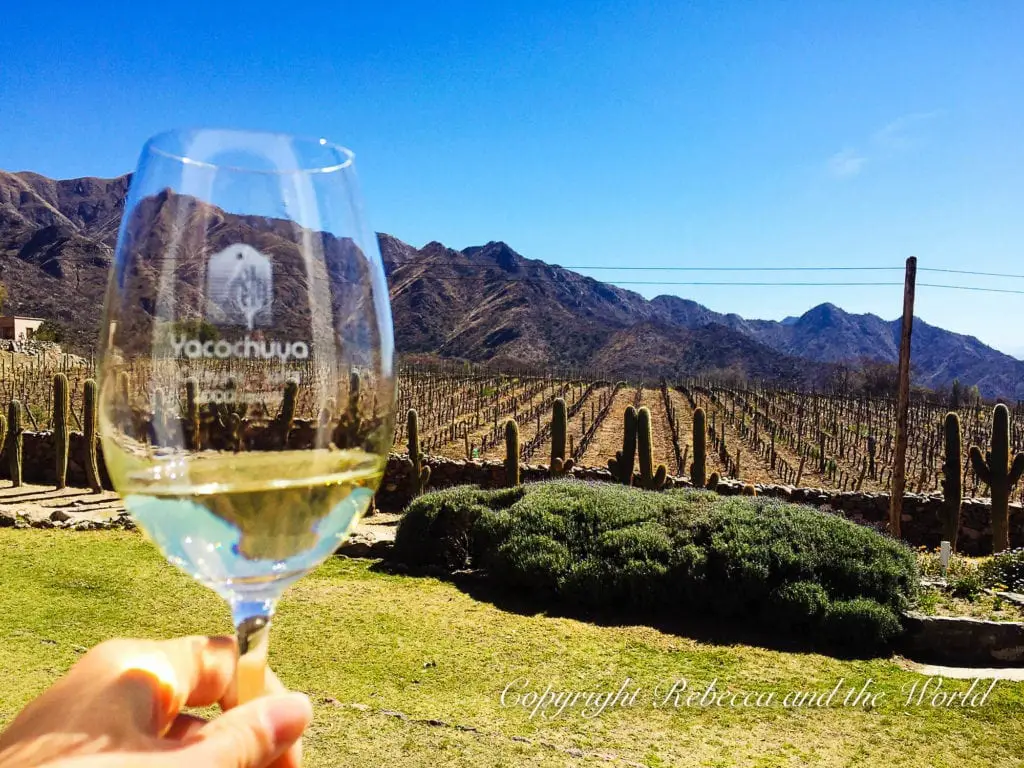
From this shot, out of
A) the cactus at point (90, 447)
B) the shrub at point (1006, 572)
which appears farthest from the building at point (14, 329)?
the shrub at point (1006, 572)

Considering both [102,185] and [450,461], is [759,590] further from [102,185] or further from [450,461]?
[102,185]

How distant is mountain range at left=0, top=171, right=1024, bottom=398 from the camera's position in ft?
288

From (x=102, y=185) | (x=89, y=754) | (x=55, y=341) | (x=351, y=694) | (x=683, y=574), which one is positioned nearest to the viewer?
(x=89, y=754)

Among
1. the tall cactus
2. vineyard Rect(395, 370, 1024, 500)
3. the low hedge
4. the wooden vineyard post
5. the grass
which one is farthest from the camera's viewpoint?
vineyard Rect(395, 370, 1024, 500)

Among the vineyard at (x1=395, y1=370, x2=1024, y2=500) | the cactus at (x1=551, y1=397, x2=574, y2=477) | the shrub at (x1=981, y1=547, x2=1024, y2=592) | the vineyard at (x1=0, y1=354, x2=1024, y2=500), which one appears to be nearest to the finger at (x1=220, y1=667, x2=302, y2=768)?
the shrub at (x1=981, y1=547, x2=1024, y2=592)

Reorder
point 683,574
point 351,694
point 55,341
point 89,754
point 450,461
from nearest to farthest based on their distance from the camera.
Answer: point 89,754, point 351,694, point 683,574, point 450,461, point 55,341

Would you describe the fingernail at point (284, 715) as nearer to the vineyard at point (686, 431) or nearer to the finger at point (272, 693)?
the finger at point (272, 693)

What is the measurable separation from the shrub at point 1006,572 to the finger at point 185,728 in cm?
1085

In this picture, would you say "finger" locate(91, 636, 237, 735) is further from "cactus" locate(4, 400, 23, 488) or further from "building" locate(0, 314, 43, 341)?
"building" locate(0, 314, 43, 341)

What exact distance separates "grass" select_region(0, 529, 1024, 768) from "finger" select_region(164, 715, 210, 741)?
4.20 metres

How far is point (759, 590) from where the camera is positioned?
7562mm

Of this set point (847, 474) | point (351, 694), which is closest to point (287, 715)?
point (351, 694)

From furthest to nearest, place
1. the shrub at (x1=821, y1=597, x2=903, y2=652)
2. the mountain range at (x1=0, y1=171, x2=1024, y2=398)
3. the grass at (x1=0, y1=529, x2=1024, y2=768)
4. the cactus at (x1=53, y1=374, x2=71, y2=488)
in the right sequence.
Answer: the mountain range at (x1=0, y1=171, x2=1024, y2=398), the cactus at (x1=53, y1=374, x2=71, y2=488), the shrub at (x1=821, y1=597, x2=903, y2=652), the grass at (x1=0, y1=529, x2=1024, y2=768)

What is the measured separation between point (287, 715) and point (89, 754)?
209mm
